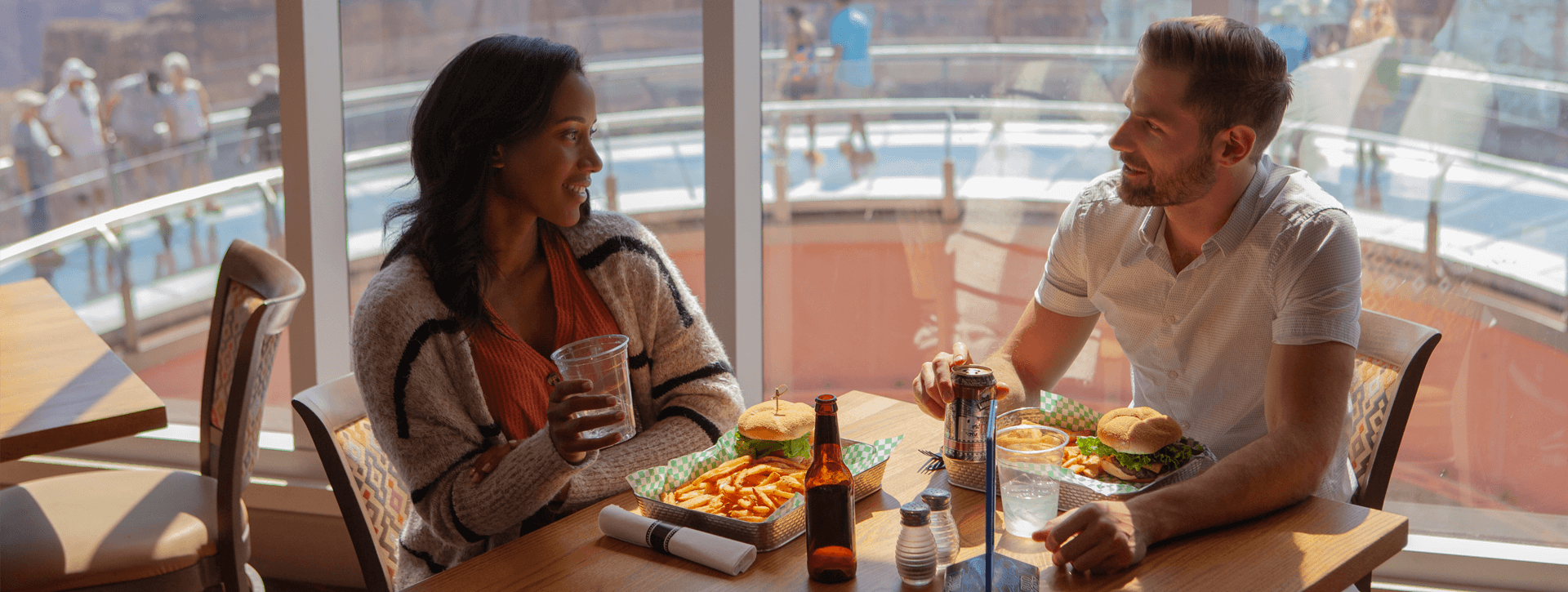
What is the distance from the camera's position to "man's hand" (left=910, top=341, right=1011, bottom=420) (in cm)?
160

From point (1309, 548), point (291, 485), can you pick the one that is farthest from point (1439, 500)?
point (291, 485)

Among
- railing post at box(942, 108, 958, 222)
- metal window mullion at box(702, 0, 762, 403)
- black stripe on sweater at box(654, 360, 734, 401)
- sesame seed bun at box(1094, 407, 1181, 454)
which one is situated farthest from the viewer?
railing post at box(942, 108, 958, 222)

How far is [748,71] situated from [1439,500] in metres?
2.04

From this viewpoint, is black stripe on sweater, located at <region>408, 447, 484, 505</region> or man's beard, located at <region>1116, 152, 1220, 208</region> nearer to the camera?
black stripe on sweater, located at <region>408, 447, 484, 505</region>

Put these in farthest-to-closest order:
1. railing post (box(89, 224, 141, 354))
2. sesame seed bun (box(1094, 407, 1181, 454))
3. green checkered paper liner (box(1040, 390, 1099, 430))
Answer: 1. railing post (box(89, 224, 141, 354))
2. green checkered paper liner (box(1040, 390, 1099, 430))
3. sesame seed bun (box(1094, 407, 1181, 454))

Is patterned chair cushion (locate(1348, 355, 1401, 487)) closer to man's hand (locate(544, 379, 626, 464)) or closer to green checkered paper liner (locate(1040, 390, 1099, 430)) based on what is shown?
green checkered paper liner (locate(1040, 390, 1099, 430))

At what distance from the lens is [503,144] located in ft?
5.67

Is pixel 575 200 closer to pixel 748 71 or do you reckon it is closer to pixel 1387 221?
pixel 748 71

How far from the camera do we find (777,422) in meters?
1.46

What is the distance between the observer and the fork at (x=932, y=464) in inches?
61.4

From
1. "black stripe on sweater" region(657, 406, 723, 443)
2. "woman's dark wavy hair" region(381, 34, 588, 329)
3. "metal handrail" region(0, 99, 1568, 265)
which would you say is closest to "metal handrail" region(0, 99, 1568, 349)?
"metal handrail" region(0, 99, 1568, 265)

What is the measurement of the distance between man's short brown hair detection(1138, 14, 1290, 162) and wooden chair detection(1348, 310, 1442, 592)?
408mm

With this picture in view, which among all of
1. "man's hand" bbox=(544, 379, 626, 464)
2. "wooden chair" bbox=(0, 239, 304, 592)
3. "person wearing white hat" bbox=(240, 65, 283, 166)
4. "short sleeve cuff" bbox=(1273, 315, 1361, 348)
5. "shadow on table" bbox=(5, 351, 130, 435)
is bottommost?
"wooden chair" bbox=(0, 239, 304, 592)

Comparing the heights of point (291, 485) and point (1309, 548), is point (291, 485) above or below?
below
